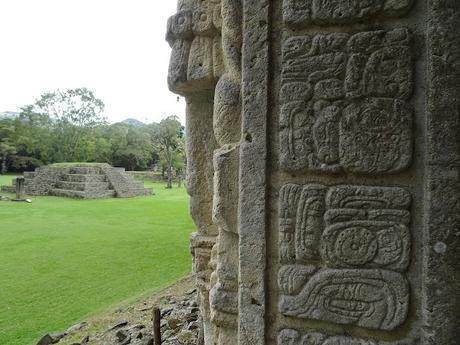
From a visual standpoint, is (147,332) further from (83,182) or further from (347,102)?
(83,182)

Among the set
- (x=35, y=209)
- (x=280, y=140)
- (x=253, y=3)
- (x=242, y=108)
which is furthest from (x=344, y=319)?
(x=35, y=209)

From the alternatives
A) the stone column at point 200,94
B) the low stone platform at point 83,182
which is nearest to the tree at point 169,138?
the low stone platform at point 83,182

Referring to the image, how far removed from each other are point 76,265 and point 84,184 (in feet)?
42.8

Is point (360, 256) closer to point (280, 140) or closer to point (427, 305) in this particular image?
point (427, 305)

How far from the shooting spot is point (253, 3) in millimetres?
1699

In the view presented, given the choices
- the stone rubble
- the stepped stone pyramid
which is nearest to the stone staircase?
the stepped stone pyramid

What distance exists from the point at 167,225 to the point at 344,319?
8.86m

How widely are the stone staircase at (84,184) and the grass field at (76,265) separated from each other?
6986mm

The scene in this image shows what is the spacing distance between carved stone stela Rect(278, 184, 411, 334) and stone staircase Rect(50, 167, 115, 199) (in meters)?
17.7

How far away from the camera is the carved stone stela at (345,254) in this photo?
1.53m

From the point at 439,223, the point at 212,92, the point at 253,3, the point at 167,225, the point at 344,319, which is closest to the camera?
the point at 439,223

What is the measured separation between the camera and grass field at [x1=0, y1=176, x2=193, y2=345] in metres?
4.70

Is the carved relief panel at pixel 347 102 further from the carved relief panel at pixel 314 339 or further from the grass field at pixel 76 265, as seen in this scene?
the grass field at pixel 76 265

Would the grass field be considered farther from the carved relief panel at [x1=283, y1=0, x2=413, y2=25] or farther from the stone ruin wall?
the carved relief panel at [x1=283, y1=0, x2=413, y2=25]
